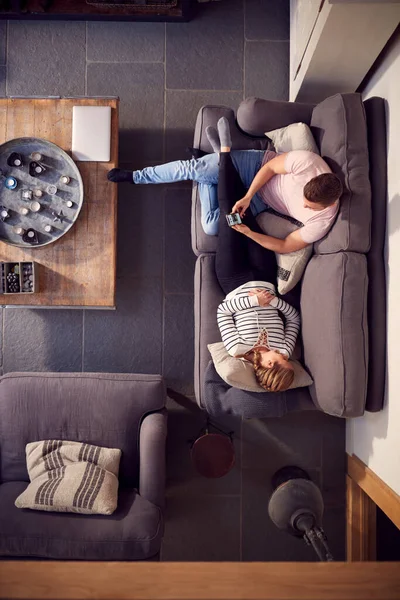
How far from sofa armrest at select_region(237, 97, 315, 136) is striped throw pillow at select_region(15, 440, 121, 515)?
78.6 inches

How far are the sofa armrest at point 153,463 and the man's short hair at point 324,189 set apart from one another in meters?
A: 1.45

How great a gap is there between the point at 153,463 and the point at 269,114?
2037mm

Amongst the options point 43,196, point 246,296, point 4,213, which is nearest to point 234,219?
point 246,296

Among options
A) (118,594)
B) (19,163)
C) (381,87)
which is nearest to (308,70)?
(381,87)

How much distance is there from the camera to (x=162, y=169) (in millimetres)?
2906

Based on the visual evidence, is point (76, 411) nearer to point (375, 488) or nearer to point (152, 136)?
point (375, 488)

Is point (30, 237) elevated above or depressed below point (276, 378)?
above

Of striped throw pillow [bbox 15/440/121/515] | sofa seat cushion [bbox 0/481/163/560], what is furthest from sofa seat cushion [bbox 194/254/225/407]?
sofa seat cushion [bbox 0/481/163/560]

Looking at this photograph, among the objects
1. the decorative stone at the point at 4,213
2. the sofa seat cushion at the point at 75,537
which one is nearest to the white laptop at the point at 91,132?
the decorative stone at the point at 4,213

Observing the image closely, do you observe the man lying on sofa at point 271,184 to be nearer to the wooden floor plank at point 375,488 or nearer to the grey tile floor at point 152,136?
the grey tile floor at point 152,136

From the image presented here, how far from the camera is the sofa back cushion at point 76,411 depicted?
8.84 ft

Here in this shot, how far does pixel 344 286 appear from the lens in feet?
7.76

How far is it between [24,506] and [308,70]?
2847 millimetres

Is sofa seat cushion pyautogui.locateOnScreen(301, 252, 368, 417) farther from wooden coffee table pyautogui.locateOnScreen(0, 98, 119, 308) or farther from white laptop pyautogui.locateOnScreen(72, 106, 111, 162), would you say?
white laptop pyautogui.locateOnScreen(72, 106, 111, 162)
